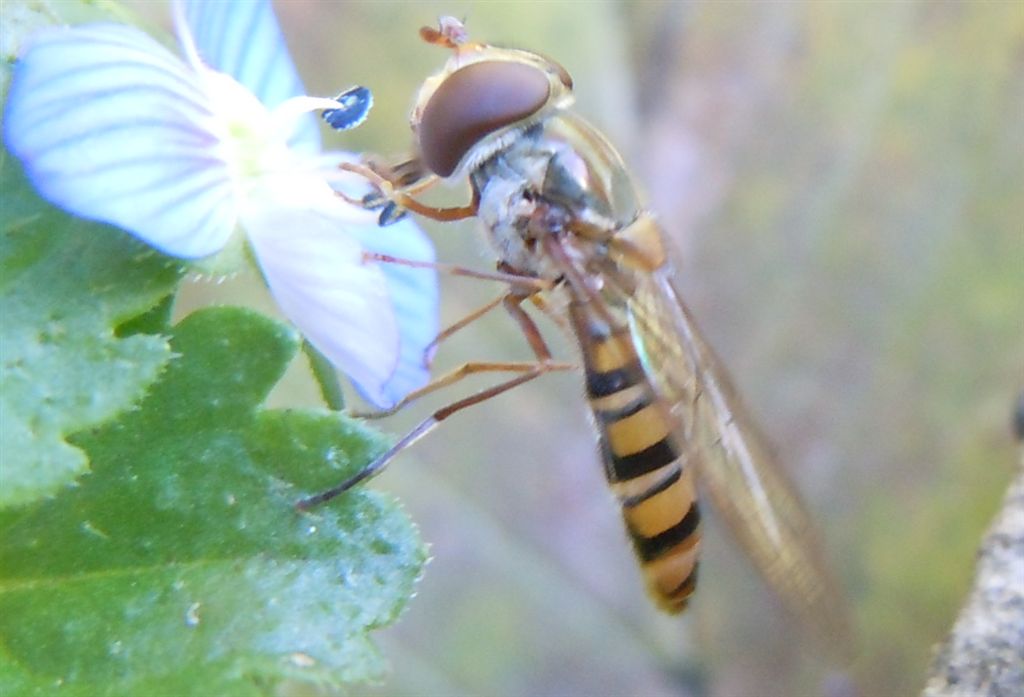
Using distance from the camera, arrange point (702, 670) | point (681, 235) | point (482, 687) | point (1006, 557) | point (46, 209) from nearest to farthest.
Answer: point (46, 209) < point (1006, 557) < point (482, 687) < point (702, 670) < point (681, 235)

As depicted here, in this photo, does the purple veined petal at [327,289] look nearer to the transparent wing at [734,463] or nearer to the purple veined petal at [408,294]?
the purple veined petal at [408,294]

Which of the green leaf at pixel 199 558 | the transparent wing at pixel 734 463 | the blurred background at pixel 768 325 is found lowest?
the blurred background at pixel 768 325

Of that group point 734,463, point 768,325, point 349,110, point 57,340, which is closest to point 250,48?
point 349,110

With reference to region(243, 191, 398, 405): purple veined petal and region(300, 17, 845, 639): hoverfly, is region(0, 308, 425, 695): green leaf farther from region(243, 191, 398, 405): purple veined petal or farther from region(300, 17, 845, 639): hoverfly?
region(300, 17, 845, 639): hoverfly

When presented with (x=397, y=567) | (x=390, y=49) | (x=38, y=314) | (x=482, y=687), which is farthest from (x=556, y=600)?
(x=38, y=314)

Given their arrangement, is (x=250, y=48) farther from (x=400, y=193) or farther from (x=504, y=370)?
(x=504, y=370)

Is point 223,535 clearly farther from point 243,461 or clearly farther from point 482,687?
point 482,687

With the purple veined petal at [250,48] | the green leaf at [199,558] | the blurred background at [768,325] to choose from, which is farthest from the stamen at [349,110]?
the blurred background at [768,325]
